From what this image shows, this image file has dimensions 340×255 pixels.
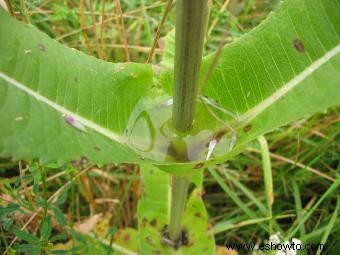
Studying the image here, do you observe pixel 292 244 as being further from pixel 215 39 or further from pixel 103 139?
pixel 215 39

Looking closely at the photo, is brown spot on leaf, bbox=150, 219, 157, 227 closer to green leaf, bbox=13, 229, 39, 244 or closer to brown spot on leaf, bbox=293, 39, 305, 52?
green leaf, bbox=13, 229, 39, 244

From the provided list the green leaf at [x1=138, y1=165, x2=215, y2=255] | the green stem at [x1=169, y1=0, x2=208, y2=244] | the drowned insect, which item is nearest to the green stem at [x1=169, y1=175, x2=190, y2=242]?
the green leaf at [x1=138, y1=165, x2=215, y2=255]

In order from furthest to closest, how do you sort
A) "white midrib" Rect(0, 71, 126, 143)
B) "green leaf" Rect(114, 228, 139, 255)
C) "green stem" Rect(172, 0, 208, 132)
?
"green leaf" Rect(114, 228, 139, 255) < "white midrib" Rect(0, 71, 126, 143) < "green stem" Rect(172, 0, 208, 132)

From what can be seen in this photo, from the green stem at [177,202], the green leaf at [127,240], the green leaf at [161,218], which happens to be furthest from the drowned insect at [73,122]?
the green leaf at [127,240]

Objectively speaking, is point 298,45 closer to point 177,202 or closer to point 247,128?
point 247,128

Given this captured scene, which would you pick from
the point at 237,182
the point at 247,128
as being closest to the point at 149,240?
the point at 237,182
